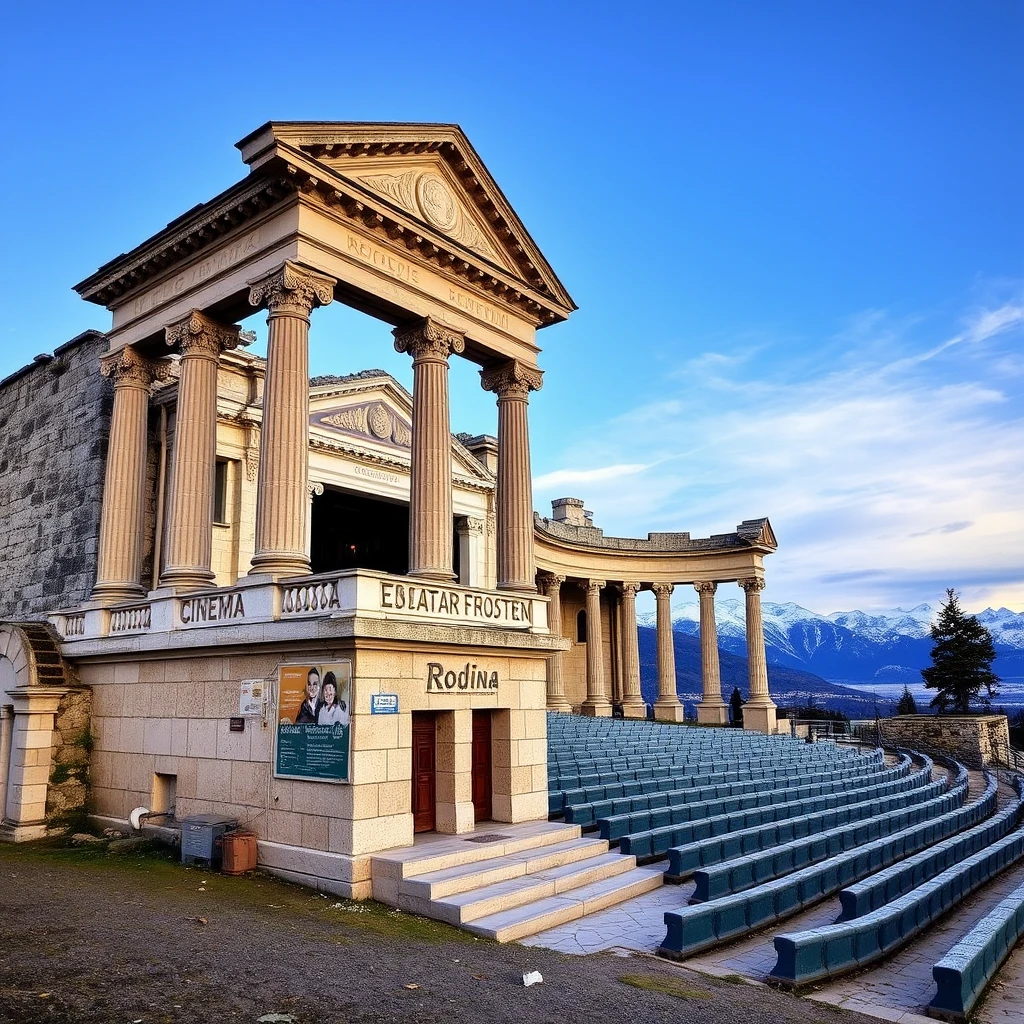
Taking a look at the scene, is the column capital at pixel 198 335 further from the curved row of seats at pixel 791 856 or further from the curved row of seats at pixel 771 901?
the curved row of seats at pixel 771 901

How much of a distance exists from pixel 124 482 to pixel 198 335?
3731mm

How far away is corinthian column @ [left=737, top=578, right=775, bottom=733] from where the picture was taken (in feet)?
142

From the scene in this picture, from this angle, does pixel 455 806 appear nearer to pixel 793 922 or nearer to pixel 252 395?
pixel 793 922

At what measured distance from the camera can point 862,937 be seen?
33.5 feet

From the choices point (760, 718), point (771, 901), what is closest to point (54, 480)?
point (771, 901)

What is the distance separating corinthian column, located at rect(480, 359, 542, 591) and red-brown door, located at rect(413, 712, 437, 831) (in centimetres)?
430

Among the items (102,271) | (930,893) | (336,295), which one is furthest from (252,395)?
(930,893)

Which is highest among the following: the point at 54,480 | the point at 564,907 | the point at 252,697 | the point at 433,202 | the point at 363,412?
the point at 433,202

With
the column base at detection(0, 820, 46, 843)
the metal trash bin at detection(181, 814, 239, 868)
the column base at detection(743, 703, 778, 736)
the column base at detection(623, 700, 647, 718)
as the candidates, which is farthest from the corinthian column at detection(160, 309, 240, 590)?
the column base at detection(743, 703, 778, 736)

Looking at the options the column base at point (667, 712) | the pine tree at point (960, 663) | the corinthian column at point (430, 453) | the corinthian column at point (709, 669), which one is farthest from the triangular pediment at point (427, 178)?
the pine tree at point (960, 663)

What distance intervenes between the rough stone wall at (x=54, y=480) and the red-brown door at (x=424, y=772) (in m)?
10.6

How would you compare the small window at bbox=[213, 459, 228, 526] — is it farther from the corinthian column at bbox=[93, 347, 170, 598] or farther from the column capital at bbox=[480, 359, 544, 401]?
the column capital at bbox=[480, 359, 544, 401]

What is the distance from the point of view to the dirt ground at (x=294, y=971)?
26.7 ft

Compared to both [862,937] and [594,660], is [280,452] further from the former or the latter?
[594,660]
